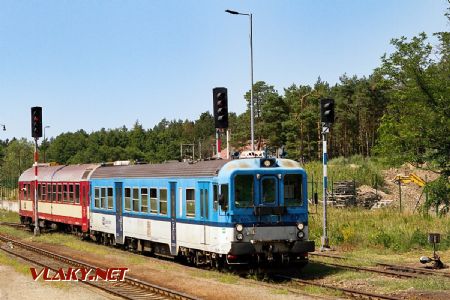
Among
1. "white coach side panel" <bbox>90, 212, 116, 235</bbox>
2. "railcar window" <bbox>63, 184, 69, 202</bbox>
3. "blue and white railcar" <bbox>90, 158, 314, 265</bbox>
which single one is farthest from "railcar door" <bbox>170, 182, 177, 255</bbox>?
Result: "railcar window" <bbox>63, 184, 69, 202</bbox>

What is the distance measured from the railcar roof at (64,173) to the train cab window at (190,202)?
36.1 ft

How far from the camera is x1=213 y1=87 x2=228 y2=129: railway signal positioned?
24.0 metres

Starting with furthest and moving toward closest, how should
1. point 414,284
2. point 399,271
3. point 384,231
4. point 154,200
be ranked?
point 384,231
point 154,200
point 399,271
point 414,284

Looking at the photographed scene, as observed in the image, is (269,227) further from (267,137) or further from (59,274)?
(267,137)

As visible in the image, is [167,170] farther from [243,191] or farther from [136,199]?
[243,191]

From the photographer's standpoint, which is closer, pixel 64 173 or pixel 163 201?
pixel 163 201

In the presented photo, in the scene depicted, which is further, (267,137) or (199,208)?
(267,137)

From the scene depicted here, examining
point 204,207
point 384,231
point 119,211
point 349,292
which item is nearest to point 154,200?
point 119,211

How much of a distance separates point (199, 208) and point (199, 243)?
1.01 meters

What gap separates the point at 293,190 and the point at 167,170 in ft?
16.4

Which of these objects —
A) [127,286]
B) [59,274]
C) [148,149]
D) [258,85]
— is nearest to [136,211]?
[59,274]

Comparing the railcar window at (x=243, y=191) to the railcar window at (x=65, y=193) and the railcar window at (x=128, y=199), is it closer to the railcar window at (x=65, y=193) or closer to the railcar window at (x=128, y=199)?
the railcar window at (x=128, y=199)

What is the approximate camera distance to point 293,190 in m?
18.4

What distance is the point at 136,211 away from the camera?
24.1 m
